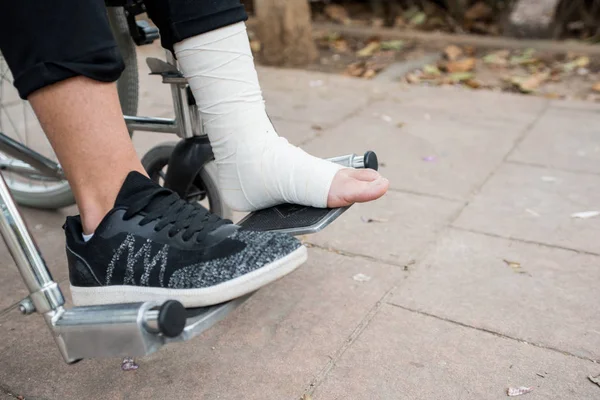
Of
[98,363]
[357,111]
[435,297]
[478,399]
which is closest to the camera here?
[478,399]

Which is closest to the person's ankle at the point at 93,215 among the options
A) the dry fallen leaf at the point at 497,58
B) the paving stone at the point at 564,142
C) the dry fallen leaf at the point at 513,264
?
the dry fallen leaf at the point at 513,264

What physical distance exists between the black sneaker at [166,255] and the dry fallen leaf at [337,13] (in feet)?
13.5

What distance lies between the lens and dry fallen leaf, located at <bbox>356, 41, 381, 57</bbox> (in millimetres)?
4262

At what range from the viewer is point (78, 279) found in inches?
46.4

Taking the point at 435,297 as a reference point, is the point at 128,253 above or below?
above

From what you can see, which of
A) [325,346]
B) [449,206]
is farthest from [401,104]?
[325,346]

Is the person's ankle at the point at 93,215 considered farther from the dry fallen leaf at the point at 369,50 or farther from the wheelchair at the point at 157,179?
the dry fallen leaf at the point at 369,50

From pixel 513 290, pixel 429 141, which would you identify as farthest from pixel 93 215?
pixel 429 141

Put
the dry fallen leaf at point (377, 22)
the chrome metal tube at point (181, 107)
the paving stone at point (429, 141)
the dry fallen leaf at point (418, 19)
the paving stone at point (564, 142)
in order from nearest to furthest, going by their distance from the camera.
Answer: the chrome metal tube at point (181, 107)
the paving stone at point (429, 141)
the paving stone at point (564, 142)
the dry fallen leaf at point (418, 19)
the dry fallen leaf at point (377, 22)

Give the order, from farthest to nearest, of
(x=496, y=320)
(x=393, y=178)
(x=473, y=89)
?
(x=473, y=89) < (x=393, y=178) < (x=496, y=320)

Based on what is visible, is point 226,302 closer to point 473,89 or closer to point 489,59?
point 473,89

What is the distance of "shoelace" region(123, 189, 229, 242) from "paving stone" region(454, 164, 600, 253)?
105cm

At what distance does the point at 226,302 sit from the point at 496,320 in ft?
2.35

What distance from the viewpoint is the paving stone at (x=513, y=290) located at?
4.89ft
